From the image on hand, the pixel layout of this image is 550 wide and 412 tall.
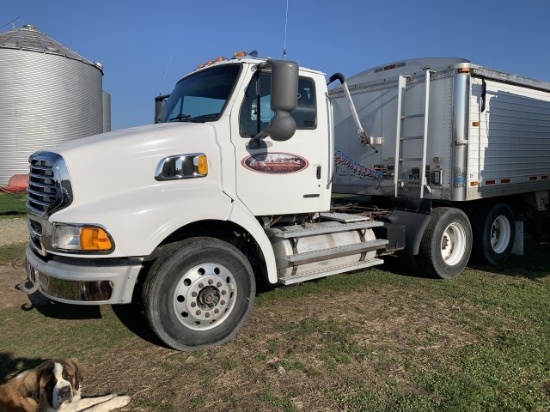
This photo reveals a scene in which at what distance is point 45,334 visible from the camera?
442cm

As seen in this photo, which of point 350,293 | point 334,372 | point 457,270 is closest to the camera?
point 334,372

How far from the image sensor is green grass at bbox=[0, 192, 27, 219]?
14266 millimetres

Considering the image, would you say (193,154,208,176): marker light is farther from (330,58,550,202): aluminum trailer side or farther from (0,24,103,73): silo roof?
(0,24,103,73): silo roof

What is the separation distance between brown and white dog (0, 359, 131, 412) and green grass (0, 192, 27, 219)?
12.5m

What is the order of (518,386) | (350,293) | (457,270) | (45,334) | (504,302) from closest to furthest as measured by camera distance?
(518,386)
(45,334)
(504,302)
(350,293)
(457,270)

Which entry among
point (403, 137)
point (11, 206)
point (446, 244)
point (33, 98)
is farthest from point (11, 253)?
point (33, 98)

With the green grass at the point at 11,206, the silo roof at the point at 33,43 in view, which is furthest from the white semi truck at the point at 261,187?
the silo roof at the point at 33,43

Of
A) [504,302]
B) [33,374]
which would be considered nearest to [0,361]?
[33,374]

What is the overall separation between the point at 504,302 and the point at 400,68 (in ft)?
12.3

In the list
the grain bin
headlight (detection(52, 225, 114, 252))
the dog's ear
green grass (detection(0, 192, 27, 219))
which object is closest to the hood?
headlight (detection(52, 225, 114, 252))

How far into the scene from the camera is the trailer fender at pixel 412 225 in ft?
20.3

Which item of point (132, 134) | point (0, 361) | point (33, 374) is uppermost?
point (132, 134)

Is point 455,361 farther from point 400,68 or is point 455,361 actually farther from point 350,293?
point 400,68

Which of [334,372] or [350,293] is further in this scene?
[350,293]
